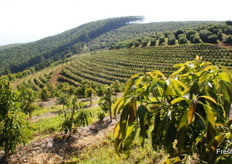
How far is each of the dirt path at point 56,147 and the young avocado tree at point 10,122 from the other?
1.21 meters

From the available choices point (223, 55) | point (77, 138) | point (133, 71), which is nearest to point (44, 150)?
point (77, 138)

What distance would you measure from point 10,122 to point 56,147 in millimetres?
2833

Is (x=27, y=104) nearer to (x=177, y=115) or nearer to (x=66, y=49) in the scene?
(x=177, y=115)

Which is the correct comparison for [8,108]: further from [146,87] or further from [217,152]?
[217,152]

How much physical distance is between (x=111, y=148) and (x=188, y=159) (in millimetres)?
6379

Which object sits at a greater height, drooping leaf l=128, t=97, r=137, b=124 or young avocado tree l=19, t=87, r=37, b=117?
drooping leaf l=128, t=97, r=137, b=124

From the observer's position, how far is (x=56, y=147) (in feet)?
26.9

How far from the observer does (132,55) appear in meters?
76.4

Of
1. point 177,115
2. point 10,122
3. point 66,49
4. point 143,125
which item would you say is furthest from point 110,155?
point 66,49

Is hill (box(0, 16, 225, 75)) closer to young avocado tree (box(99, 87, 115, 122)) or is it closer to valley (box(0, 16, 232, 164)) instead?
young avocado tree (box(99, 87, 115, 122))

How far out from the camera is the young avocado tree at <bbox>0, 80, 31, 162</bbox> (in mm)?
5974

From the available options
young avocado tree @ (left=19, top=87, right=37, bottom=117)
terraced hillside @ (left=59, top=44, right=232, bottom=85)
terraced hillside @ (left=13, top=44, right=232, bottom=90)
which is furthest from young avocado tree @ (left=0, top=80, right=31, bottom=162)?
terraced hillside @ (left=59, top=44, right=232, bottom=85)

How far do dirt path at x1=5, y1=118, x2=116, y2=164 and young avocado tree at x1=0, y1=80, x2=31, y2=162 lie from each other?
47.6 inches

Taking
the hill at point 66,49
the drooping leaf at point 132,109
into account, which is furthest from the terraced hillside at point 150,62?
the drooping leaf at point 132,109
